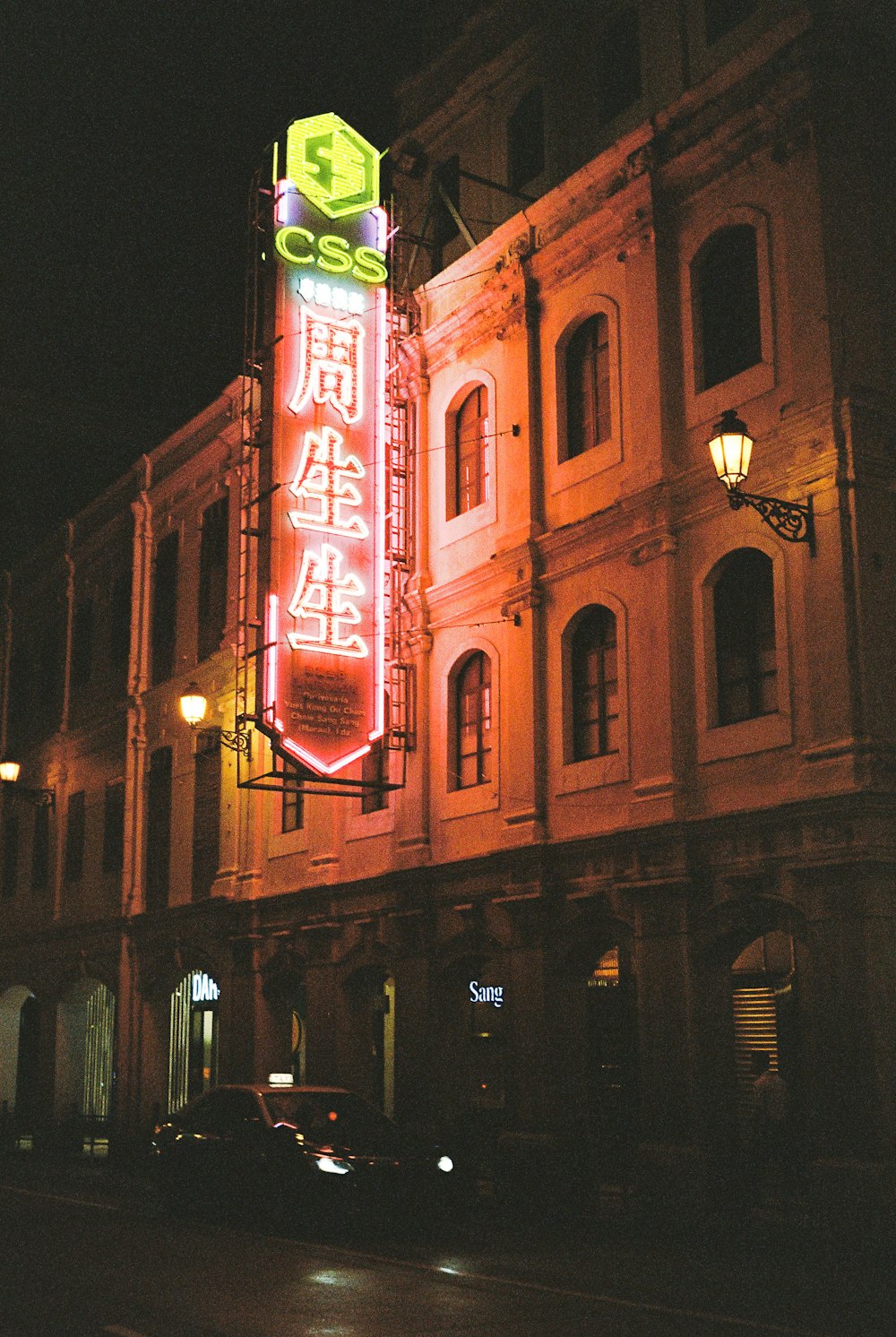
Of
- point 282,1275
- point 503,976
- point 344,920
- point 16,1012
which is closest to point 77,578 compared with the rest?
point 16,1012

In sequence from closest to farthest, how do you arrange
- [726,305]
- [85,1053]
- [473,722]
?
[726,305]
[473,722]
[85,1053]

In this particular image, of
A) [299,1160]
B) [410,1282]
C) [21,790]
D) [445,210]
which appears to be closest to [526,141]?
[445,210]

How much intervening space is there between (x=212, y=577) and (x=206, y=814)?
4.71 metres

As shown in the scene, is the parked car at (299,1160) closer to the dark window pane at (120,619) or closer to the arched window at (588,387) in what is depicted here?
the arched window at (588,387)

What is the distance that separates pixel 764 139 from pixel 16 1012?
29914 mm

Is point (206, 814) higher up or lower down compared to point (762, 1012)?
higher up

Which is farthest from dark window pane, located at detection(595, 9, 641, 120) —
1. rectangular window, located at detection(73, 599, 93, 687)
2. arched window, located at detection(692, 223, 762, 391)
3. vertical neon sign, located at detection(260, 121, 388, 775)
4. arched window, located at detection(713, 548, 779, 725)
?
rectangular window, located at detection(73, 599, 93, 687)

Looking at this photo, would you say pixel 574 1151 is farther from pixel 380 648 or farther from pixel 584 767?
pixel 380 648

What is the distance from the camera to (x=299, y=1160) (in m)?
16.2

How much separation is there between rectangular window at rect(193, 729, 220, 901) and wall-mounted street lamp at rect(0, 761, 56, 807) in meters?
4.01

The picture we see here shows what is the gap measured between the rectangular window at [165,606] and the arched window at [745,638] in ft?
52.6

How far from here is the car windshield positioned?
1675cm

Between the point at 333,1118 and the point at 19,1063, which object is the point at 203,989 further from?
the point at 333,1118

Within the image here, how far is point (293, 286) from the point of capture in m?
21.7
